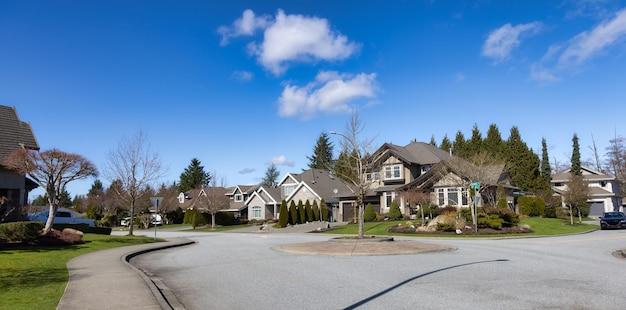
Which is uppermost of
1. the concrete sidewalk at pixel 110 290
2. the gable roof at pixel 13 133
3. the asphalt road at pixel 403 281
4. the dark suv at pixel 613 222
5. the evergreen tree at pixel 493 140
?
the evergreen tree at pixel 493 140

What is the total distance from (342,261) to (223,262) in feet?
14.1

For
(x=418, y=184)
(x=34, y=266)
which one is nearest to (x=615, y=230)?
(x=418, y=184)

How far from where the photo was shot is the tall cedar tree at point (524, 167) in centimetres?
5338

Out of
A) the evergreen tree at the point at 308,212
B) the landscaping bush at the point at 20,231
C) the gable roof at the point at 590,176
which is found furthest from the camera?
the gable roof at the point at 590,176

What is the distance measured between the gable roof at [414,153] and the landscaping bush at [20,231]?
110 ft

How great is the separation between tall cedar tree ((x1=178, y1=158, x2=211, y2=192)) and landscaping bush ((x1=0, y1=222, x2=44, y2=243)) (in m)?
79.4

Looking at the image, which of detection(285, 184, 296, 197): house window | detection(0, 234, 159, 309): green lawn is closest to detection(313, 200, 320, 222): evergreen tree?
detection(285, 184, 296, 197): house window

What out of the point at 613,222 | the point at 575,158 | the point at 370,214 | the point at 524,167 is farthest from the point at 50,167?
the point at 575,158

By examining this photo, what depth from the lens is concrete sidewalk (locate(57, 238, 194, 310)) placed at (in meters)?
8.14

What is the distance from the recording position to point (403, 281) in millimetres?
10609

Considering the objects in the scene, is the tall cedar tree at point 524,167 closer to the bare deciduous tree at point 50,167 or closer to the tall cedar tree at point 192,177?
the bare deciduous tree at point 50,167

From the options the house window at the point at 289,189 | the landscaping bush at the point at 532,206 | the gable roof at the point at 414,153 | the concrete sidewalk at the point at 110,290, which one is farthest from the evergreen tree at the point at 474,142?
the concrete sidewalk at the point at 110,290

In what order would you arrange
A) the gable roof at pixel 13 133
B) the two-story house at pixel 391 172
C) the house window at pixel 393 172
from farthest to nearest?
the house window at pixel 393 172 → the two-story house at pixel 391 172 → the gable roof at pixel 13 133

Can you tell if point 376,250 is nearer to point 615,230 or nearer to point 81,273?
point 81,273
